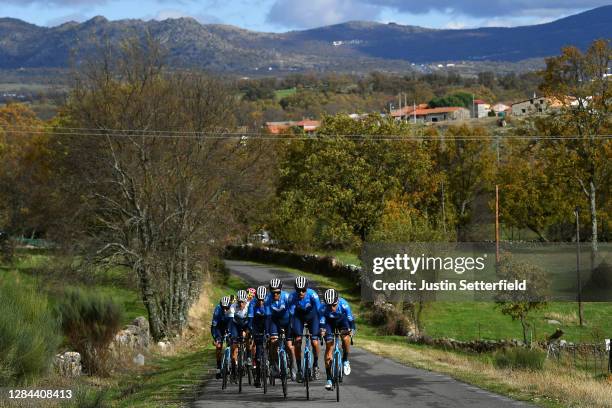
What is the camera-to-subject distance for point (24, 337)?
63.3 ft

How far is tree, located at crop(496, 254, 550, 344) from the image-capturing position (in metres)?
39.3

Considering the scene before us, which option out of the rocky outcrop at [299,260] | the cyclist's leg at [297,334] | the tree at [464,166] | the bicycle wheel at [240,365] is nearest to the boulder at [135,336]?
the bicycle wheel at [240,365]

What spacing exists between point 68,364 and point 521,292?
72.8 feet

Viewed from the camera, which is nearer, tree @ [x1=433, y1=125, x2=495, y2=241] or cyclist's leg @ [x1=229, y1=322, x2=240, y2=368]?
cyclist's leg @ [x1=229, y1=322, x2=240, y2=368]

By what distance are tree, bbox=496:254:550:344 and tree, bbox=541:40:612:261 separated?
14.2 m

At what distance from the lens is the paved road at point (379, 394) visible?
15.9 meters

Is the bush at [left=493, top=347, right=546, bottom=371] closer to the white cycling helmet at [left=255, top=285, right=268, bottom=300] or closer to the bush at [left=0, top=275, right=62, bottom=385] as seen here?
the white cycling helmet at [left=255, top=285, right=268, bottom=300]

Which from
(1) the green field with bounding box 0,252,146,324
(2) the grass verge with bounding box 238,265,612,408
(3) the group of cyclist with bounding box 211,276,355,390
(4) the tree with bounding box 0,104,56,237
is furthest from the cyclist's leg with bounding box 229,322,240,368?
(4) the tree with bounding box 0,104,56,237

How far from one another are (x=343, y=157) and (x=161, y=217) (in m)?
30.2

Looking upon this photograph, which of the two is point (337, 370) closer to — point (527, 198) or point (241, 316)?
point (241, 316)

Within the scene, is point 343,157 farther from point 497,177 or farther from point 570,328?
point 570,328

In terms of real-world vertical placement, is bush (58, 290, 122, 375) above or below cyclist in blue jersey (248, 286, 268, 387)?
below

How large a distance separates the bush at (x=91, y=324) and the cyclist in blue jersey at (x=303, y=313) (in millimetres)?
9646

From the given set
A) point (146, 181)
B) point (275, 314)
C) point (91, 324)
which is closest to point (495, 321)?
point (146, 181)
